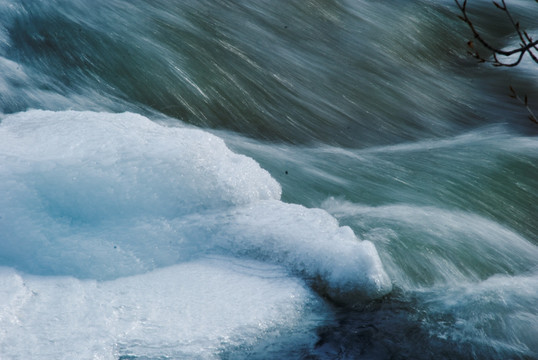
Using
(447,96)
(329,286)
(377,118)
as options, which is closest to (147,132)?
(329,286)

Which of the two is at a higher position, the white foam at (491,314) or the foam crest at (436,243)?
the white foam at (491,314)

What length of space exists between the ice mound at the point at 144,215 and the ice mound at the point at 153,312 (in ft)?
0.38

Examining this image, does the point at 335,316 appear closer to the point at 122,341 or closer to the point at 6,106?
the point at 122,341

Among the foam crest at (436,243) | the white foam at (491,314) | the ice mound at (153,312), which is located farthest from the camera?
the foam crest at (436,243)

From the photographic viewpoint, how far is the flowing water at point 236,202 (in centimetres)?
285

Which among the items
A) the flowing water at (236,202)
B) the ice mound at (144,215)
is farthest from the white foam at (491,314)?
the ice mound at (144,215)

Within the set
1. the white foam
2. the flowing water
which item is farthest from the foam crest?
the white foam

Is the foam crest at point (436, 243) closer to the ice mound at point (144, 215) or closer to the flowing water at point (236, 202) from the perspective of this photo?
the flowing water at point (236, 202)

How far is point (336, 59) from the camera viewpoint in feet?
22.6

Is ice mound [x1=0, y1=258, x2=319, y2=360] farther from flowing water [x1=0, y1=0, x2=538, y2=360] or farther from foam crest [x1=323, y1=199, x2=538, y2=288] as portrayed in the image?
foam crest [x1=323, y1=199, x2=538, y2=288]

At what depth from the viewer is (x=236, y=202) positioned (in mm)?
3541

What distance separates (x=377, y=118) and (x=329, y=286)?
3.35 meters

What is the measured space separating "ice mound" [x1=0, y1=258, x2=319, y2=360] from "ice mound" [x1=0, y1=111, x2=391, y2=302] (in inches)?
4.6

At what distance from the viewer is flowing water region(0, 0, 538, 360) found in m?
2.85
